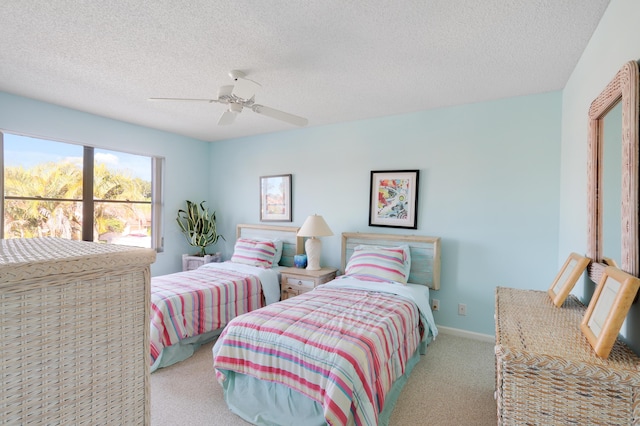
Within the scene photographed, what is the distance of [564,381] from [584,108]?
6.37 ft

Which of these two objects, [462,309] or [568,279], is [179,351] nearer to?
[462,309]

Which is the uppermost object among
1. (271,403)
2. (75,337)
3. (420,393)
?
(75,337)

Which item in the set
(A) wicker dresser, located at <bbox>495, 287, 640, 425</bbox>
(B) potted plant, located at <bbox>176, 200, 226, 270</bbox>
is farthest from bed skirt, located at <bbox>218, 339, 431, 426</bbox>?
(B) potted plant, located at <bbox>176, 200, 226, 270</bbox>

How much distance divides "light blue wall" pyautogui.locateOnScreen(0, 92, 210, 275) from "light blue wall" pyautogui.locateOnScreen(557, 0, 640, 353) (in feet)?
15.7

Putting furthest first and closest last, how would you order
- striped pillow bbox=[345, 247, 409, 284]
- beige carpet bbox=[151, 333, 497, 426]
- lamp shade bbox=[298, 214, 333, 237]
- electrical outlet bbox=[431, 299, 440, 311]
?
lamp shade bbox=[298, 214, 333, 237], electrical outlet bbox=[431, 299, 440, 311], striped pillow bbox=[345, 247, 409, 284], beige carpet bbox=[151, 333, 497, 426]

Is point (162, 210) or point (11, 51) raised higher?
point (11, 51)

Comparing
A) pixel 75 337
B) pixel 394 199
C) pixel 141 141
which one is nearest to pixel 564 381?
pixel 75 337

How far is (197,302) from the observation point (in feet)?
10.0

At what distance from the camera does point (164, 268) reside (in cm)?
471

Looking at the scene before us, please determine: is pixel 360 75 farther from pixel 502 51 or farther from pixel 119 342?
pixel 119 342

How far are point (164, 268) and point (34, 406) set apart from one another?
15.2 ft

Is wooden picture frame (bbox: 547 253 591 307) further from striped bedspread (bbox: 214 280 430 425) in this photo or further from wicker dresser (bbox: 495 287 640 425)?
striped bedspread (bbox: 214 280 430 425)

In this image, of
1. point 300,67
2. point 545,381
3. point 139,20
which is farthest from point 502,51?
point 139,20

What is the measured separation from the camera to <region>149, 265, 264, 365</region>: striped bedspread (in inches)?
109
